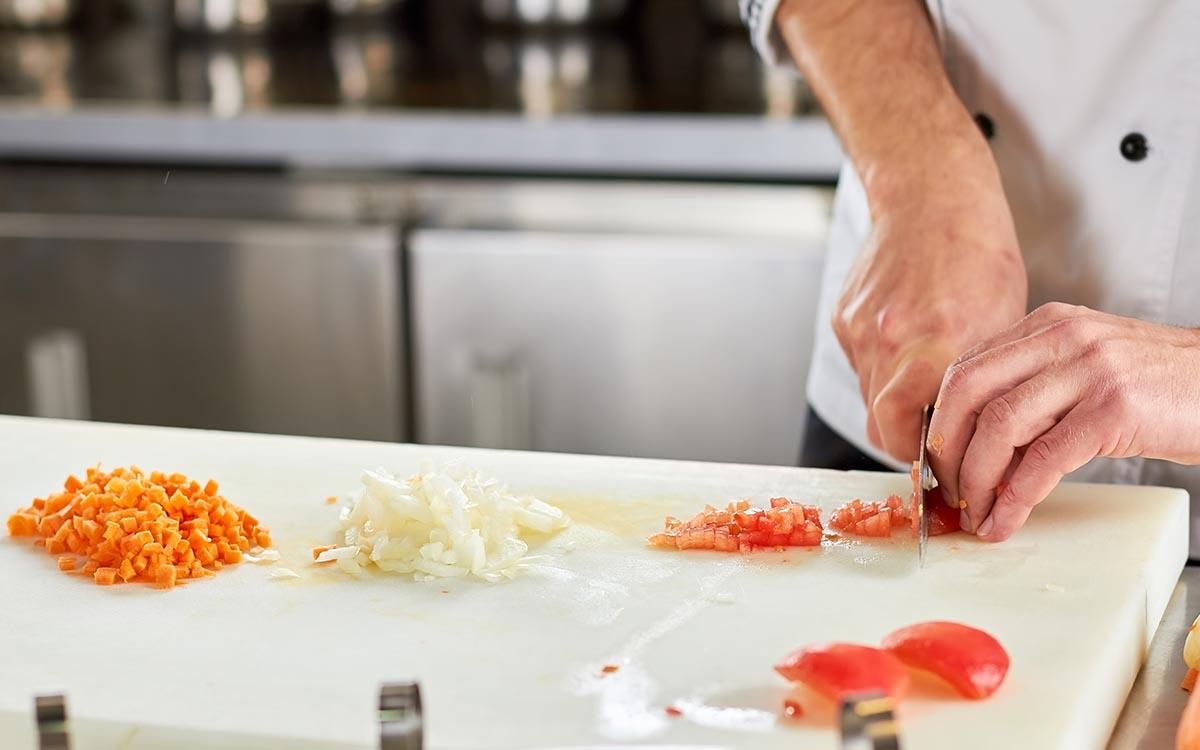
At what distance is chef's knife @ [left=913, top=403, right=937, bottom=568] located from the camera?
92cm

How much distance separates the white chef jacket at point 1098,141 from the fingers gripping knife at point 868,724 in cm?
65

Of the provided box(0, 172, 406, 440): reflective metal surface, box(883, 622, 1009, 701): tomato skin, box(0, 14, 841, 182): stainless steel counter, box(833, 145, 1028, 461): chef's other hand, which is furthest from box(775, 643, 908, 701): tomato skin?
box(0, 172, 406, 440): reflective metal surface

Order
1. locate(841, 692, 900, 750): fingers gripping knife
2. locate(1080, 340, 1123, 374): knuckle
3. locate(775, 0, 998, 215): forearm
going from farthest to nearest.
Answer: locate(775, 0, 998, 215): forearm
locate(1080, 340, 1123, 374): knuckle
locate(841, 692, 900, 750): fingers gripping knife

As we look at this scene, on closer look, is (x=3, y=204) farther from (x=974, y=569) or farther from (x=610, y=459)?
(x=974, y=569)

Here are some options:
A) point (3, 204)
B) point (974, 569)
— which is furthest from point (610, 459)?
point (3, 204)

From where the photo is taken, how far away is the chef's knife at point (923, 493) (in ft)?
3.01

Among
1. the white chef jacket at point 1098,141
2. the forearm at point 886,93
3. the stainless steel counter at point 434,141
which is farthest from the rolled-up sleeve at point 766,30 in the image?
the stainless steel counter at point 434,141

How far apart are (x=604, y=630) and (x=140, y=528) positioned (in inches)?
12.0

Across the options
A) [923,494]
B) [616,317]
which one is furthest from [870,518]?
[616,317]

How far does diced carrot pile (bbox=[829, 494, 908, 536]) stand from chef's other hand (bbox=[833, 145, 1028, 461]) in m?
0.07

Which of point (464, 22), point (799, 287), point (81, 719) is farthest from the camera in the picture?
point (464, 22)

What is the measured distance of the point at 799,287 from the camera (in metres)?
2.09

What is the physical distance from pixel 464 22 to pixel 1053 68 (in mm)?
1985

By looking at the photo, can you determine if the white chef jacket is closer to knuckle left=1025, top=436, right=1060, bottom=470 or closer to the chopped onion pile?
knuckle left=1025, top=436, right=1060, bottom=470
